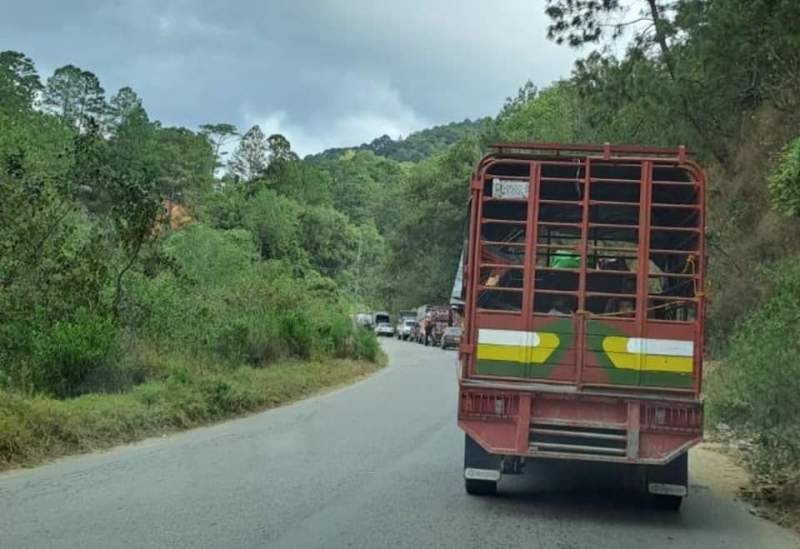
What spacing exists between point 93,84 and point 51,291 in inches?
2815

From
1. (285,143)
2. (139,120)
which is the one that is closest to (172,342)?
(139,120)

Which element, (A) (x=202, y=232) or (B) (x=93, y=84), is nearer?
(A) (x=202, y=232)

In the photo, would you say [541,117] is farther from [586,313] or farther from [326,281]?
[586,313]

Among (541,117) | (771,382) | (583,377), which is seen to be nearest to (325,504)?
(583,377)

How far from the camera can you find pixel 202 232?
126 feet

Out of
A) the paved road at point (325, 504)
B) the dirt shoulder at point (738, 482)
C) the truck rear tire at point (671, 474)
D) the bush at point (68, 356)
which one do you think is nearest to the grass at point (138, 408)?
the paved road at point (325, 504)

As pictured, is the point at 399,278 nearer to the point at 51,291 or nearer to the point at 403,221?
the point at 403,221

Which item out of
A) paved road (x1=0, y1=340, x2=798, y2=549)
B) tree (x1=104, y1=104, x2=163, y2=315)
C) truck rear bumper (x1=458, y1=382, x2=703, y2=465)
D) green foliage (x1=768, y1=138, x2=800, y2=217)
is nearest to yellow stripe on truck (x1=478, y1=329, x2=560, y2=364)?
truck rear bumper (x1=458, y1=382, x2=703, y2=465)

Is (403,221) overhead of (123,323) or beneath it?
overhead

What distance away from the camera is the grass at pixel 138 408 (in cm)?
1060

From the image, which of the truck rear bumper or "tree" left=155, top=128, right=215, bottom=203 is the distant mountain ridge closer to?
"tree" left=155, top=128, right=215, bottom=203

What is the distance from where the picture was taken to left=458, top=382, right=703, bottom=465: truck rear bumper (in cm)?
799

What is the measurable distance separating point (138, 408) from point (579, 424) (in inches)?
296

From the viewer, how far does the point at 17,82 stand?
67812 millimetres
